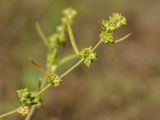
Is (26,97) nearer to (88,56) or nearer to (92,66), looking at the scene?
(88,56)

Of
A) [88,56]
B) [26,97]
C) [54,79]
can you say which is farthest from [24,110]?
[88,56]

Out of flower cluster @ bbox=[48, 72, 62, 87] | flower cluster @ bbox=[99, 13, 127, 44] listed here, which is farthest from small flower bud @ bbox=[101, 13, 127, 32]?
flower cluster @ bbox=[48, 72, 62, 87]

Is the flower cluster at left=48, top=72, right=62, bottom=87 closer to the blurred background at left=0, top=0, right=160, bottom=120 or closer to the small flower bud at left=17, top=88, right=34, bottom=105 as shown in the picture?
the small flower bud at left=17, top=88, right=34, bottom=105

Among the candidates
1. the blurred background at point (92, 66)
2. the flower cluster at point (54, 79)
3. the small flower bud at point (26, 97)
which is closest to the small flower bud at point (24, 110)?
the small flower bud at point (26, 97)

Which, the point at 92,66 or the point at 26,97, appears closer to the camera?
the point at 26,97

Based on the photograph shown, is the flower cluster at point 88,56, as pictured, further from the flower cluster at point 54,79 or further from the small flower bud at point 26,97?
the small flower bud at point 26,97

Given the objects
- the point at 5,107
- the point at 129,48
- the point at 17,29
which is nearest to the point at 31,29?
the point at 17,29

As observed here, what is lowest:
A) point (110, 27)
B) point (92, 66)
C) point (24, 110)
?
point (24, 110)

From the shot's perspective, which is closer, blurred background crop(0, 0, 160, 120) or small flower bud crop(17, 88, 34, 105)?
small flower bud crop(17, 88, 34, 105)

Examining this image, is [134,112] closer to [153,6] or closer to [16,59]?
[16,59]

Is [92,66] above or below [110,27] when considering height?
above
